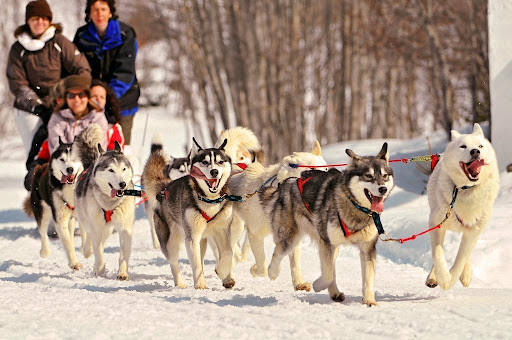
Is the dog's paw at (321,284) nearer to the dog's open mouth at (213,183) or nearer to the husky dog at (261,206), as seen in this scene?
the husky dog at (261,206)

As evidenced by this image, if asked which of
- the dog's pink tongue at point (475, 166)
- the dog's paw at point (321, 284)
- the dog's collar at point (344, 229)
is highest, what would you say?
the dog's pink tongue at point (475, 166)

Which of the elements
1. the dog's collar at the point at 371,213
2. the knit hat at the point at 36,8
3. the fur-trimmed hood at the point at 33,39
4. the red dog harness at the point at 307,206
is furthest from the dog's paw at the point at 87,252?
the dog's collar at the point at 371,213

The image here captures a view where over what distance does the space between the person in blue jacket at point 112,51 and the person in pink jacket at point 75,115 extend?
2.48 feet

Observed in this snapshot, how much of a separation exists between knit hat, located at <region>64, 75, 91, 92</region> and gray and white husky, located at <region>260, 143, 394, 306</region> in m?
3.25

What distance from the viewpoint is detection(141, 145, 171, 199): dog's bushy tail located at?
20.7 feet

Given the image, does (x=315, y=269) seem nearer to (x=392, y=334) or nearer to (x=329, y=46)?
(x=392, y=334)

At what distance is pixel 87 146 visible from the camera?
23.4 ft

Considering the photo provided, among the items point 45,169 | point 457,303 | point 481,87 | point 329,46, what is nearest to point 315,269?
point 457,303

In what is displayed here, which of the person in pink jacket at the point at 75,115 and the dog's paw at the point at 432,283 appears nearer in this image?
the dog's paw at the point at 432,283

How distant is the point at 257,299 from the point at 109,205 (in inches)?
71.4

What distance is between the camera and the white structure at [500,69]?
989 centimetres

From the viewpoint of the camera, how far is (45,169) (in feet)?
25.6

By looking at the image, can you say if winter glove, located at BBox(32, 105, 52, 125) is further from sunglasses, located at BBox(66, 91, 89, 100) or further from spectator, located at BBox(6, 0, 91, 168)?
sunglasses, located at BBox(66, 91, 89, 100)

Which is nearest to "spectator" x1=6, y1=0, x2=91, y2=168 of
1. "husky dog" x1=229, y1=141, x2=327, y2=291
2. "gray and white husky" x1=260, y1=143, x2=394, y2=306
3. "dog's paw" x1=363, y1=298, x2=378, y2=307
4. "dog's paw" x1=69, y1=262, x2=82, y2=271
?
"dog's paw" x1=69, y1=262, x2=82, y2=271
